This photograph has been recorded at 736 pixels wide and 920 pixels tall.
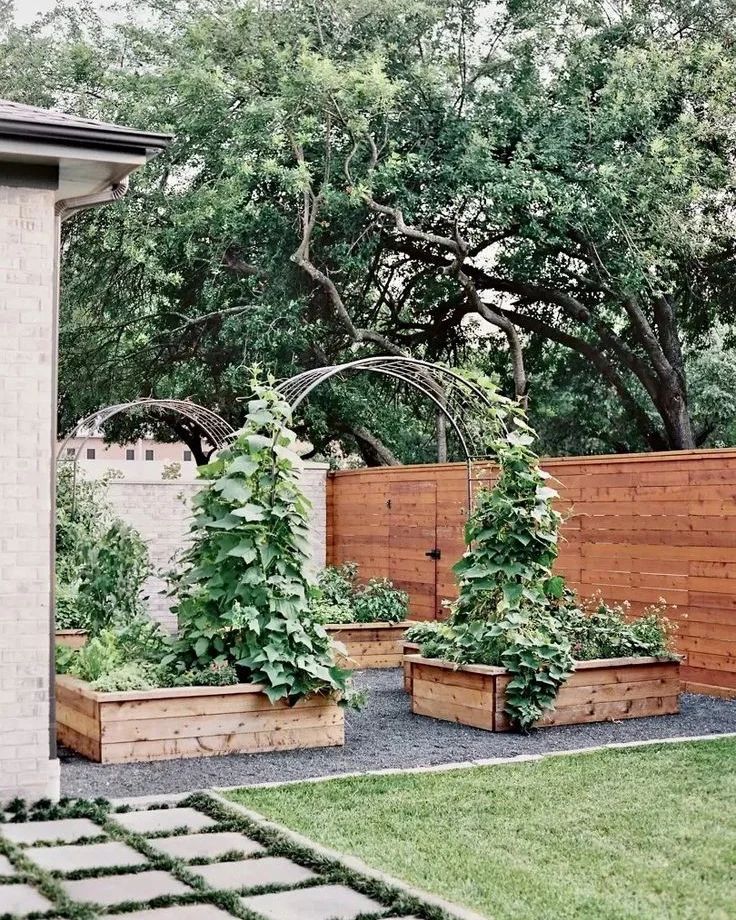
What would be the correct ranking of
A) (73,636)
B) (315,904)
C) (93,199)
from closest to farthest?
(315,904) → (93,199) → (73,636)

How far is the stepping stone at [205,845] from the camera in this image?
468cm

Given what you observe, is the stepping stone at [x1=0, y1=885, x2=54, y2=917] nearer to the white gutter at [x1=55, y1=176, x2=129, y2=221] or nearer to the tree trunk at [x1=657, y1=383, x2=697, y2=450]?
the white gutter at [x1=55, y1=176, x2=129, y2=221]

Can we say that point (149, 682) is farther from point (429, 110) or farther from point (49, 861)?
point (429, 110)

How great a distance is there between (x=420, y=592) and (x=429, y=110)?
675 cm

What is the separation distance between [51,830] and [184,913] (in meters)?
1.37

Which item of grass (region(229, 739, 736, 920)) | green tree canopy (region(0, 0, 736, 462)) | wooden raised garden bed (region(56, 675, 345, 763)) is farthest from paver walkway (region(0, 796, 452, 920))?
green tree canopy (region(0, 0, 736, 462))

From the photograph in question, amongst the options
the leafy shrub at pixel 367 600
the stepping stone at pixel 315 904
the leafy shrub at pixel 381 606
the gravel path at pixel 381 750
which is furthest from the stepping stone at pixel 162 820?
the leafy shrub at pixel 381 606

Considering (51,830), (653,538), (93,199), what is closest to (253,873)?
(51,830)

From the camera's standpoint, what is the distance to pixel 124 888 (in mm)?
4230

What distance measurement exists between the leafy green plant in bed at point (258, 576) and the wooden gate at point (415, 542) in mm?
4718

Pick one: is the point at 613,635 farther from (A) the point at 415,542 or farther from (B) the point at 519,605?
(A) the point at 415,542

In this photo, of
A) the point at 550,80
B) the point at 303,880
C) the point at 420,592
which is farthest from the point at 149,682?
the point at 550,80

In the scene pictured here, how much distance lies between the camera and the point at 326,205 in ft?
50.7

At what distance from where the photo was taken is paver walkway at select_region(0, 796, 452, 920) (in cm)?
400
